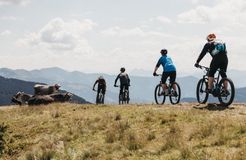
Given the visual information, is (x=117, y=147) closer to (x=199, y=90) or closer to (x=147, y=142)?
(x=147, y=142)

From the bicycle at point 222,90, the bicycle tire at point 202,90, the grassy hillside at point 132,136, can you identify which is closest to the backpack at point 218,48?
the bicycle at point 222,90

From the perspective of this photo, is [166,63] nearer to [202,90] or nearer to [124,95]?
[202,90]

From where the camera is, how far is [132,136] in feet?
47.7

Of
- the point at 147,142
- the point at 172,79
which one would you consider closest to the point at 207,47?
the point at 172,79

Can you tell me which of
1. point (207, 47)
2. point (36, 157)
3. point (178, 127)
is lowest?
point (36, 157)

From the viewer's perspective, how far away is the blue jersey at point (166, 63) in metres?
24.5

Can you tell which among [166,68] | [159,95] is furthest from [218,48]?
[159,95]

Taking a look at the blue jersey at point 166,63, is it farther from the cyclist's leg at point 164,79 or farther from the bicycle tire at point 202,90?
the bicycle tire at point 202,90

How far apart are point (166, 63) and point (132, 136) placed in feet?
35.4

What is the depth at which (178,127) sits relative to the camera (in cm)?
Result: 1484

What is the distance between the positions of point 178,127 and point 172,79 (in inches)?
401

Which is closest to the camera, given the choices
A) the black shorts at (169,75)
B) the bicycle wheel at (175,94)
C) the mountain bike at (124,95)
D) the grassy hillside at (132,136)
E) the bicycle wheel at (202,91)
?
the grassy hillside at (132,136)

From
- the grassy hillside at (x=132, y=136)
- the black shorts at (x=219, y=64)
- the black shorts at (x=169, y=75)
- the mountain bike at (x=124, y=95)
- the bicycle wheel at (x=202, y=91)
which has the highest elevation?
the black shorts at (x=219, y=64)

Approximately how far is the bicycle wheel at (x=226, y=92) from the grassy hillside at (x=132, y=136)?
53 cm
